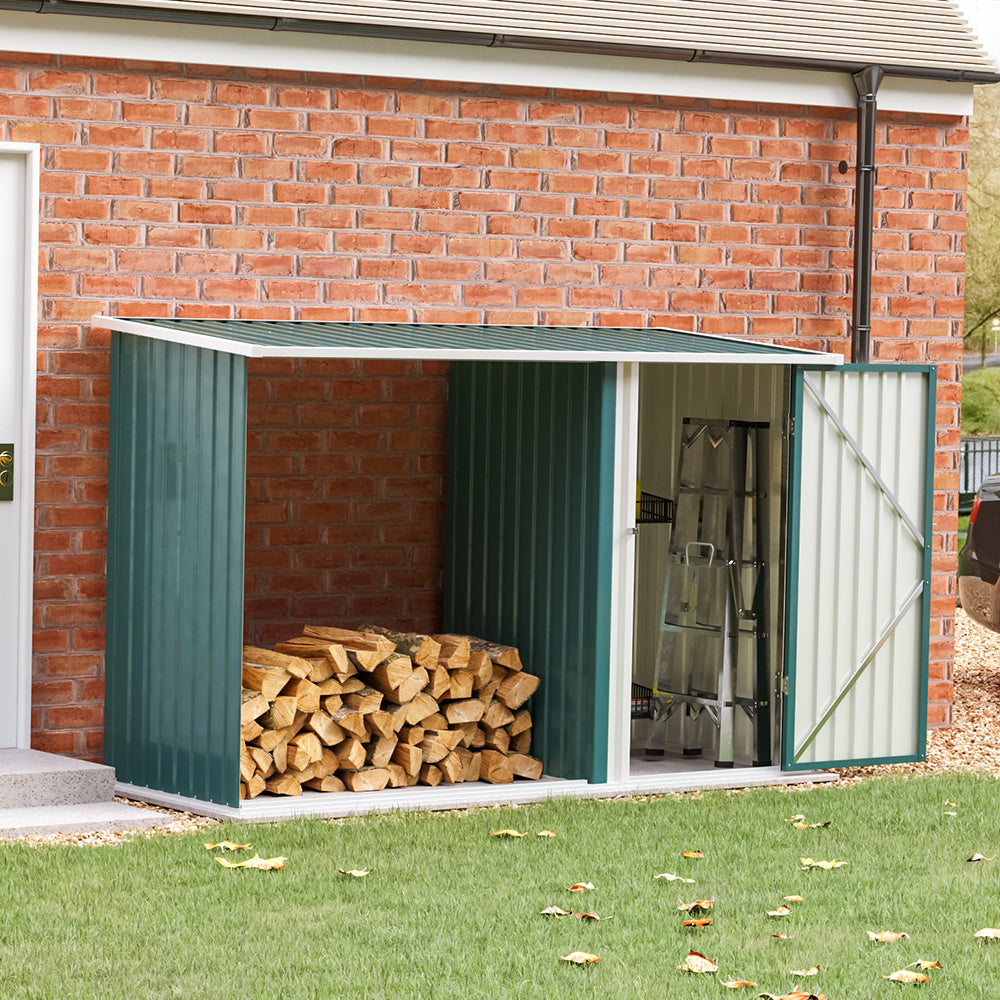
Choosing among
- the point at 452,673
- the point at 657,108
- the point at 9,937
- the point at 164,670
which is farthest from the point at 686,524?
the point at 9,937

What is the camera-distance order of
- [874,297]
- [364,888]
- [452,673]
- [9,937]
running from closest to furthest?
[9,937]
[364,888]
[452,673]
[874,297]

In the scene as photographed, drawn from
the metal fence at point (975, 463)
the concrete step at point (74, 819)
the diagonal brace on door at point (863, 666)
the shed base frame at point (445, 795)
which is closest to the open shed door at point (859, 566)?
the diagonal brace on door at point (863, 666)

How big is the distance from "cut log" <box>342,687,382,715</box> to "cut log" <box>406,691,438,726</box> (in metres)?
0.16

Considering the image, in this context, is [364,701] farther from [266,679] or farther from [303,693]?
[266,679]

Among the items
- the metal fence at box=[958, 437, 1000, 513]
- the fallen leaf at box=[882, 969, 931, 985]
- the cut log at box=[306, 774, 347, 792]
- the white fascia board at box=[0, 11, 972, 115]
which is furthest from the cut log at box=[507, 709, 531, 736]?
the metal fence at box=[958, 437, 1000, 513]

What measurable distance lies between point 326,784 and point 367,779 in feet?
0.65

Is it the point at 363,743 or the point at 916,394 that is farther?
the point at 916,394

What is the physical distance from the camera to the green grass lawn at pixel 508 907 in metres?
5.55

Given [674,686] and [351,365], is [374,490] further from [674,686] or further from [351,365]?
[674,686]

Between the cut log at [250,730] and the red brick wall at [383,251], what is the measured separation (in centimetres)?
100

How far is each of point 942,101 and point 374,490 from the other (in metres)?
3.96

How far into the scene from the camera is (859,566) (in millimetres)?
9055

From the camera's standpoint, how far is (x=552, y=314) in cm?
954

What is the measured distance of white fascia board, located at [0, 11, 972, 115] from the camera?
8469 millimetres
